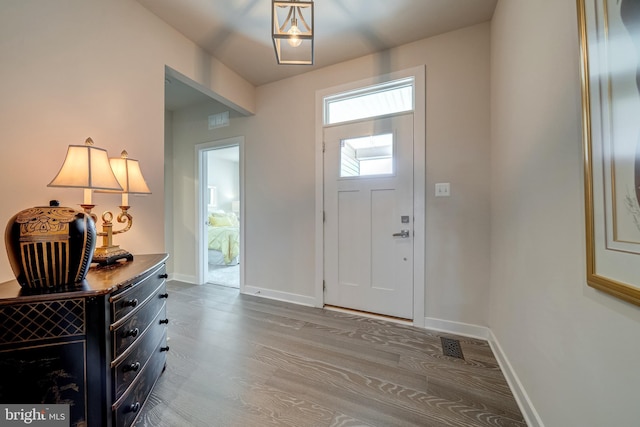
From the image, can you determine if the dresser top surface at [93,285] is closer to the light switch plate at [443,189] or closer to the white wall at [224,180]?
the light switch plate at [443,189]

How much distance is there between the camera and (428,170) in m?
2.07

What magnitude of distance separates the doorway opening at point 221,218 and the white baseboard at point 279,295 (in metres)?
0.21

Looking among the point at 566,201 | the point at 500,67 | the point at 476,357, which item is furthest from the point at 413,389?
the point at 500,67

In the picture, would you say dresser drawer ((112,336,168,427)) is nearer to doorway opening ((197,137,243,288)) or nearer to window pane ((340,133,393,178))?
doorway opening ((197,137,243,288))

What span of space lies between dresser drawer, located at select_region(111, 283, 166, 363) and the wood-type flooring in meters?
0.47

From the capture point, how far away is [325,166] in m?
2.49

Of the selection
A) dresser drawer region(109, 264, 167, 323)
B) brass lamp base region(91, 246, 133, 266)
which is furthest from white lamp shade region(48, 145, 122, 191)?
dresser drawer region(109, 264, 167, 323)

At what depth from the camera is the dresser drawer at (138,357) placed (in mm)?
984

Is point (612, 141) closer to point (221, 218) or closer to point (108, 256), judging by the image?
point (108, 256)

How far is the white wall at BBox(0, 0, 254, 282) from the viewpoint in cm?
113

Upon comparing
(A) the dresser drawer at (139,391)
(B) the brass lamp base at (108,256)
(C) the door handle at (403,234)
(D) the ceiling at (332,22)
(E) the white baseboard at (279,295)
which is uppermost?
(D) the ceiling at (332,22)

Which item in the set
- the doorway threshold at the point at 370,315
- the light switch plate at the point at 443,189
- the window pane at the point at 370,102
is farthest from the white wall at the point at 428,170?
the doorway threshold at the point at 370,315

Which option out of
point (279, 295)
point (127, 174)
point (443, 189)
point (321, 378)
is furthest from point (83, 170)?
point (443, 189)

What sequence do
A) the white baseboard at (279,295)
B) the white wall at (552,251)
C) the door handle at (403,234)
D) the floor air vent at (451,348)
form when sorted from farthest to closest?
the white baseboard at (279,295), the door handle at (403,234), the floor air vent at (451,348), the white wall at (552,251)
